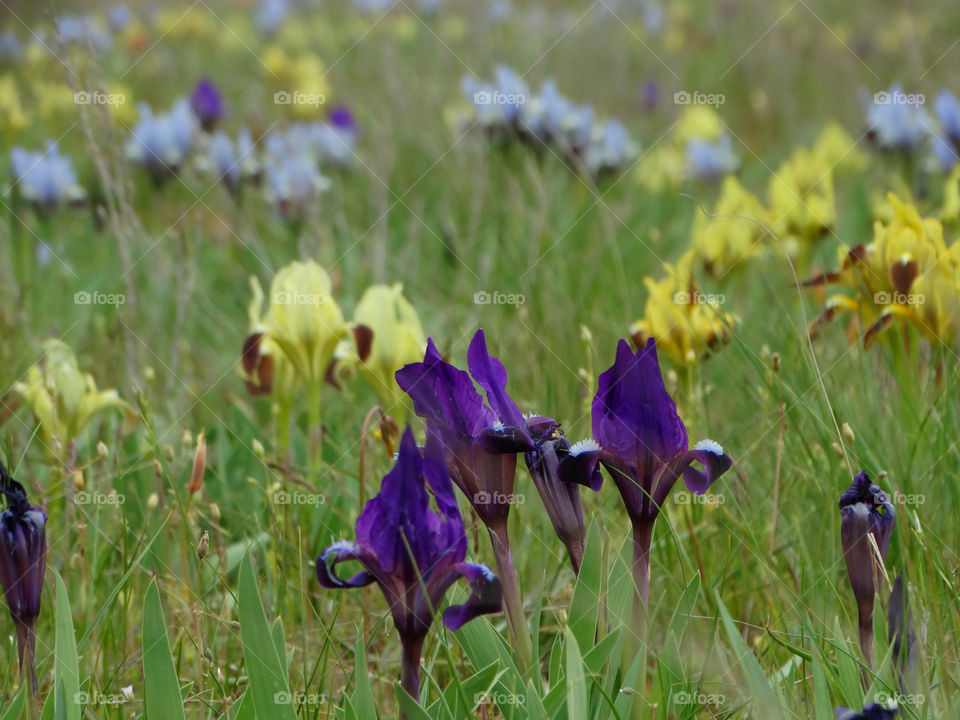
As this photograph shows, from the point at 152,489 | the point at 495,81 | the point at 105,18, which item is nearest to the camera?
the point at 152,489

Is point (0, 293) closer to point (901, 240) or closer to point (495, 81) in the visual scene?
point (495, 81)

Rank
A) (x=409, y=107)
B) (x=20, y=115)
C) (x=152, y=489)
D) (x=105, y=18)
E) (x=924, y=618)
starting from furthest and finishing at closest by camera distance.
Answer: (x=105, y=18)
(x=409, y=107)
(x=20, y=115)
(x=152, y=489)
(x=924, y=618)


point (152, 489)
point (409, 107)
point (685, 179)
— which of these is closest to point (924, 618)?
point (152, 489)

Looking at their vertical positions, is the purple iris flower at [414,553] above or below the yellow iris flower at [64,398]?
below

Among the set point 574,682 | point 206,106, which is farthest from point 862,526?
point 206,106

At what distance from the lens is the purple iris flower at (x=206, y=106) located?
185 inches

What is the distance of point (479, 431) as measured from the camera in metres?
1.10

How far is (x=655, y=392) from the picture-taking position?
3.59ft

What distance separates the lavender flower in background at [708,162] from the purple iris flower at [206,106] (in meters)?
2.14

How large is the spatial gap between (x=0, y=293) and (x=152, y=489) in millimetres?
1240

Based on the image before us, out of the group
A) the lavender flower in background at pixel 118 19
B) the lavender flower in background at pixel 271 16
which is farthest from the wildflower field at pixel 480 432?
the lavender flower in background at pixel 118 19
